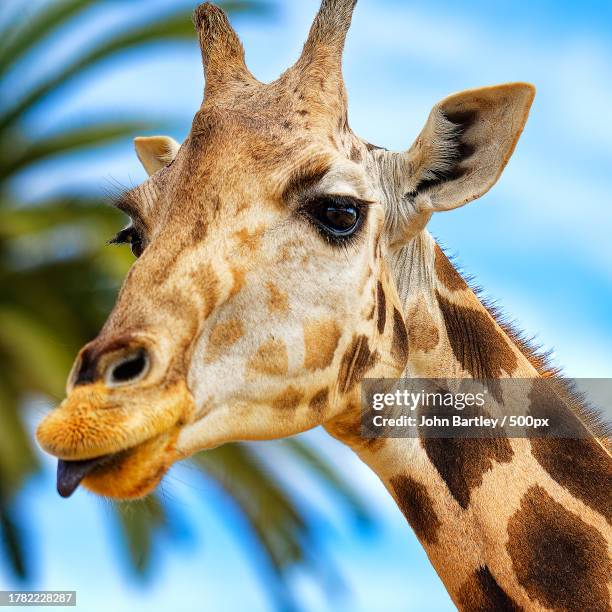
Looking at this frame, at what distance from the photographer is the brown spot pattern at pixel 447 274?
19.6 feet

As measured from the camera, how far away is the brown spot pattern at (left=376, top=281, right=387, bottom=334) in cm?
536

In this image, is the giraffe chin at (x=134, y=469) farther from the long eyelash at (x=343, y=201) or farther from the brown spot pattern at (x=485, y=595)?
the brown spot pattern at (x=485, y=595)

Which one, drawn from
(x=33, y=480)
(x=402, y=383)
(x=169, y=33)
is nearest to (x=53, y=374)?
(x=33, y=480)

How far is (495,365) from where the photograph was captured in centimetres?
579

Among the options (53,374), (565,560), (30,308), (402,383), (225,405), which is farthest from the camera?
(30,308)

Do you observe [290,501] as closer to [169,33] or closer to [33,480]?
[33,480]

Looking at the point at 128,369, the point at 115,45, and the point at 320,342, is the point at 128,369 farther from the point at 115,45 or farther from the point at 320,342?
the point at 115,45

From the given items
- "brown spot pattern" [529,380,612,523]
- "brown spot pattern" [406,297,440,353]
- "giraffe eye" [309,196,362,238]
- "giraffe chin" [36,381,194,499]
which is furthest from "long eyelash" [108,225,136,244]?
"brown spot pattern" [529,380,612,523]

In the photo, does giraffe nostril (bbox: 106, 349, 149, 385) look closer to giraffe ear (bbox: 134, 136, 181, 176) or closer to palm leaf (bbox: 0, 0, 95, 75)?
giraffe ear (bbox: 134, 136, 181, 176)

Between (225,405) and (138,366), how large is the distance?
1.84 ft

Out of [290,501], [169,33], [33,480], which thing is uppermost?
[169,33]

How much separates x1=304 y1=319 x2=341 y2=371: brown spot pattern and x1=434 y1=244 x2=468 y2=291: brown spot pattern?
1.15m

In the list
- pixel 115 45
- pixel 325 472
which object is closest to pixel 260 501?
pixel 325 472

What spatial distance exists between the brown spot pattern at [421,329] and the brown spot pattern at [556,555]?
99cm
